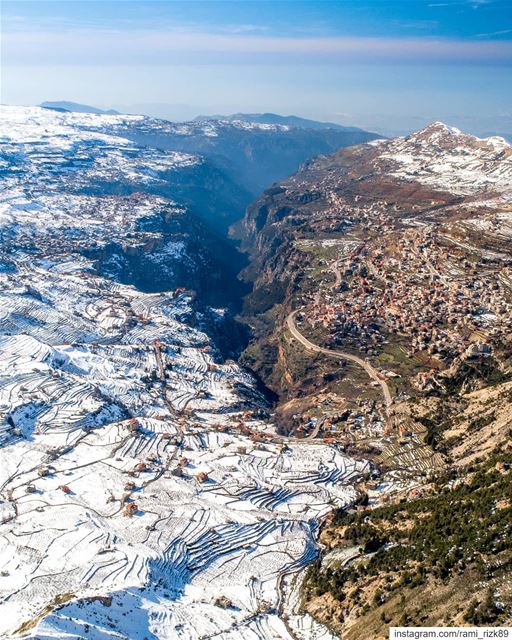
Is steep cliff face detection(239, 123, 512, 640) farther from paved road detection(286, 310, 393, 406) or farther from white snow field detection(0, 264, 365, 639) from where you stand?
white snow field detection(0, 264, 365, 639)

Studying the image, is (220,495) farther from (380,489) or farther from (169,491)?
(380,489)

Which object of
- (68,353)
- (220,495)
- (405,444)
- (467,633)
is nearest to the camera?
(467,633)

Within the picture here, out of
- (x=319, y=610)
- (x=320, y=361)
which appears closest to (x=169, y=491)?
(x=319, y=610)

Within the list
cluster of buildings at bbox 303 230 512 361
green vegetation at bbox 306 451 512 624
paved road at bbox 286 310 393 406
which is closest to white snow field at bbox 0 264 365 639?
green vegetation at bbox 306 451 512 624

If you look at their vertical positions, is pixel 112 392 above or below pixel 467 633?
below

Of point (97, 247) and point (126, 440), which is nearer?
point (126, 440)

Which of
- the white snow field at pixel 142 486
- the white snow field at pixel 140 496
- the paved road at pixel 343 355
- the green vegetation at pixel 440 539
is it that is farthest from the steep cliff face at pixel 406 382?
the white snow field at pixel 140 496

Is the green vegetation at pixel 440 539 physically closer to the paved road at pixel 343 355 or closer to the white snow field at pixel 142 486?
the white snow field at pixel 142 486

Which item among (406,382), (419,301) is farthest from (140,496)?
(419,301)
